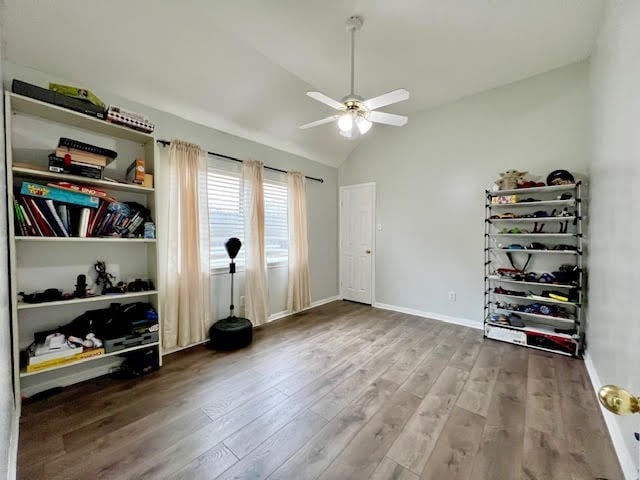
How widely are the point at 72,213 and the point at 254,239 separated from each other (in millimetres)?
1718

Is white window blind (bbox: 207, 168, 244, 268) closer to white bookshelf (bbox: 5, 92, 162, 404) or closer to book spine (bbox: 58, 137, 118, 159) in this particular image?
white bookshelf (bbox: 5, 92, 162, 404)

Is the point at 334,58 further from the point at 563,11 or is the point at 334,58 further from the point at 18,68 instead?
the point at 18,68

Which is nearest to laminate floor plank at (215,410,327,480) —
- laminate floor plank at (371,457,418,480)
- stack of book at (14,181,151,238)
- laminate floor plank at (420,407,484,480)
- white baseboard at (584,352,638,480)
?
laminate floor plank at (371,457,418,480)

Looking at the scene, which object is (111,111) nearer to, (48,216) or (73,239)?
(48,216)

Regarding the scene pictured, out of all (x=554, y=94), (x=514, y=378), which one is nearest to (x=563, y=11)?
(x=554, y=94)

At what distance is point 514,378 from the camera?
7.47 feet

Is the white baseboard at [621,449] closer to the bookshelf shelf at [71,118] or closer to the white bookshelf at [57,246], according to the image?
the white bookshelf at [57,246]

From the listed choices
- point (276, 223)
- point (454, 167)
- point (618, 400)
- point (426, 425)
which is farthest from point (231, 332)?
point (454, 167)

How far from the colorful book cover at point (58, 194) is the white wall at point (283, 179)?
800 mm

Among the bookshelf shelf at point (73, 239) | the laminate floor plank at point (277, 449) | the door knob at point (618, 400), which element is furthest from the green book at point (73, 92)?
the door knob at point (618, 400)

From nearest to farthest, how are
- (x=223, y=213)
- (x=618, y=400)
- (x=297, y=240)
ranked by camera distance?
(x=618, y=400)
(x=223, y=213)
(x=297, y=240)

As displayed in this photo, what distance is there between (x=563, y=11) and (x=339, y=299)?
169 inches

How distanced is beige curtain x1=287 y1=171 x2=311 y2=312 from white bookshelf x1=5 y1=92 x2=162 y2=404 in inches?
72.6

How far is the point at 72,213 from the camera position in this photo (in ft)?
6.71
